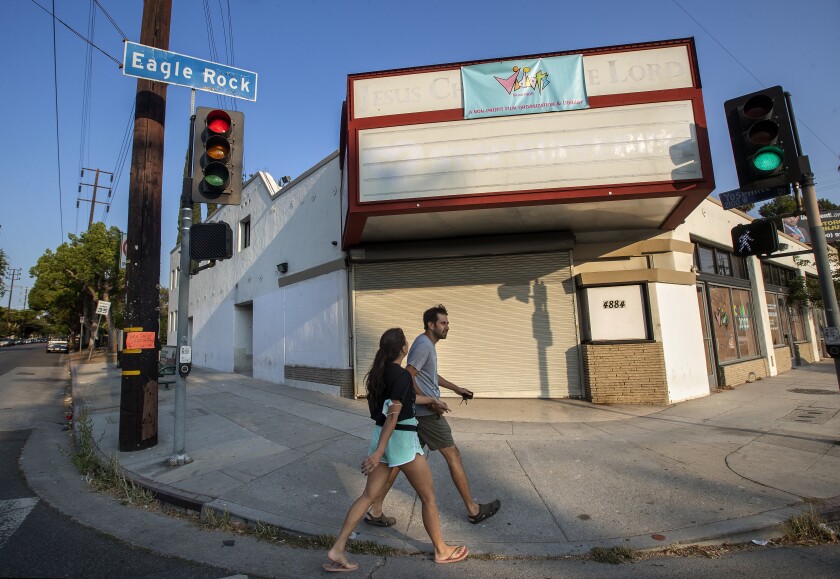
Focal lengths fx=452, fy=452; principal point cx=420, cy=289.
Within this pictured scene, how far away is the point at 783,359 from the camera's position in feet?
47.3

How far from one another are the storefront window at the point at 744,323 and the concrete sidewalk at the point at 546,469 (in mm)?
3482

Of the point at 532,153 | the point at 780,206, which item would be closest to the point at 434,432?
the point at 532,153

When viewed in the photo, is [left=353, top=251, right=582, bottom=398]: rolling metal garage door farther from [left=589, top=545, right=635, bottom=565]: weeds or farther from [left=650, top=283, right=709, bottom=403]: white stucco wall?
[left=589, top=545, right=635, bottom=565]: weeds

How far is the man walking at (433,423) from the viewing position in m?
3.79

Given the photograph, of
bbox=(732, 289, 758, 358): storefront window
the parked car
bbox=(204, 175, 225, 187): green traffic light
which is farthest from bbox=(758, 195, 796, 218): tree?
the parked car

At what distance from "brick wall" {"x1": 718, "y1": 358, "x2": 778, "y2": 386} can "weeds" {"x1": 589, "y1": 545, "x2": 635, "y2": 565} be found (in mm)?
9100

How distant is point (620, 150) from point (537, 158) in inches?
51.7

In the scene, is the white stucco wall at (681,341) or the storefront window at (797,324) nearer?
the white stucco wall at (681,341)

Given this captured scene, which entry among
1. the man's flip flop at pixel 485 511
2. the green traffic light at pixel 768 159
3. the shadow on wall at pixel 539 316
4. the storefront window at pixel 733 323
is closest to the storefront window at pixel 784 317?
the storefront window at pixel 733 323

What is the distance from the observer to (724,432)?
21.7 feet

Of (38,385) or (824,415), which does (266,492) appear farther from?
(38,385)

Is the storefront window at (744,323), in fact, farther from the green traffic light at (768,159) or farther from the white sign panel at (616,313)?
the green traffic light at (768,159)

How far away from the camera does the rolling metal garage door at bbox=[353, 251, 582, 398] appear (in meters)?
9.51

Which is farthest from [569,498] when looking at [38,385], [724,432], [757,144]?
[38,385]
